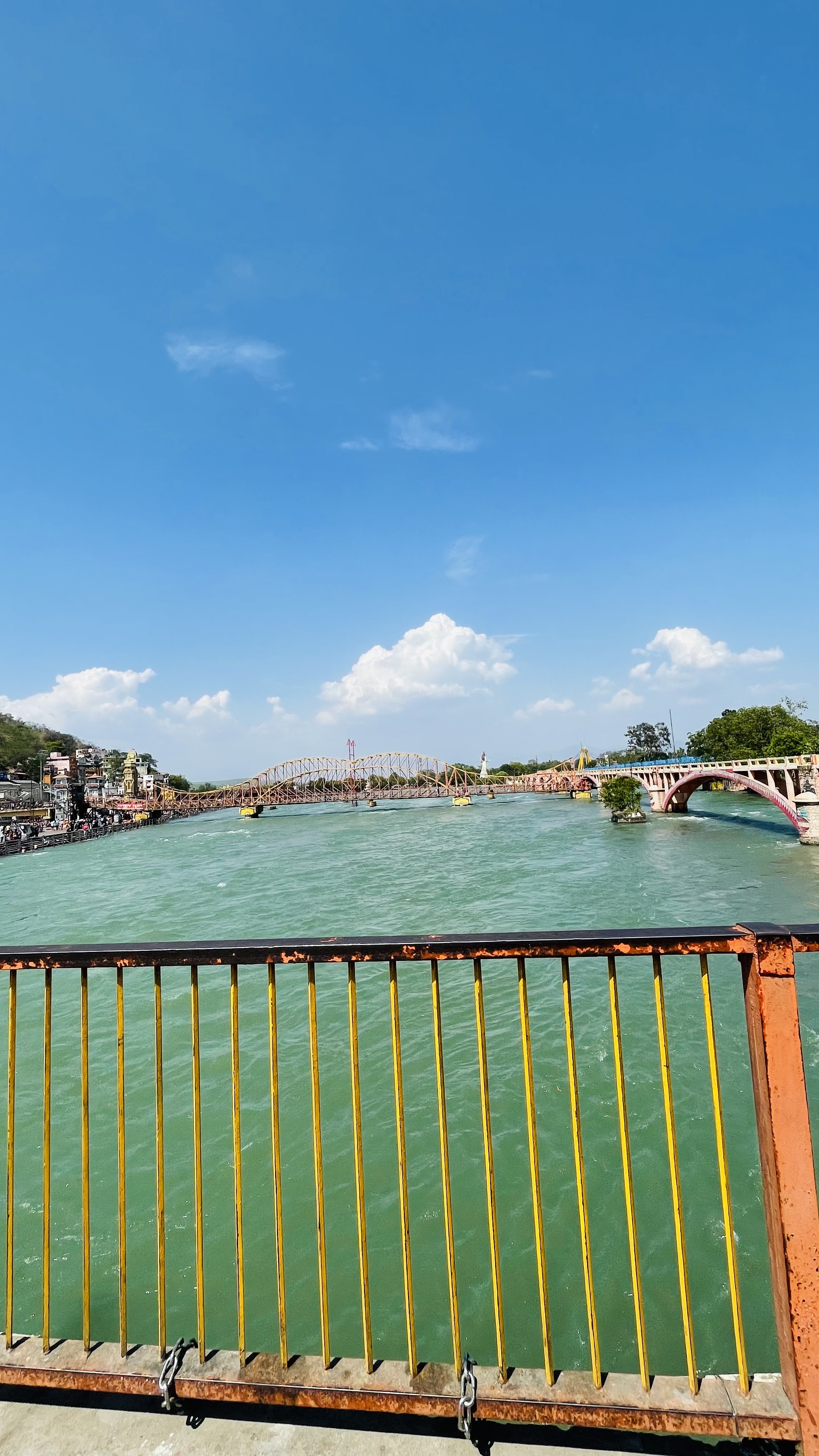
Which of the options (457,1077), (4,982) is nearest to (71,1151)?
(457,1077)

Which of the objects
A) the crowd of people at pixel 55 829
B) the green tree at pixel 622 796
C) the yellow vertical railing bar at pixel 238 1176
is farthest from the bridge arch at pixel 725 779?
the crowd of people at pixel 55 829

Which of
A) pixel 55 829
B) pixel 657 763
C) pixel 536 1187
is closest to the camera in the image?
pixel 536 1187

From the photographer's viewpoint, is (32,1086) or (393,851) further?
(393,851)

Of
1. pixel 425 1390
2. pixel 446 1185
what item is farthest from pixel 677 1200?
pixel 425 1390

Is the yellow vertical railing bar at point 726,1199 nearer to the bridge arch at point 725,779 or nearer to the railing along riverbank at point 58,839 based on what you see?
the bridge arch at point 725,779

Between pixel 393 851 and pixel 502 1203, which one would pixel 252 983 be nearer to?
pixel 502 1203

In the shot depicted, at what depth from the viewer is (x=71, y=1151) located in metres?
7.04

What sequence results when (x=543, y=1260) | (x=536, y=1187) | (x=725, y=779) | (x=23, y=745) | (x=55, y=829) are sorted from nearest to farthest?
1. (x=543, y=1260)
2. (x=536, y=1187)
3. (x=725, y=779)
4. (x=55, y=829)
5. (x=23, y=745)

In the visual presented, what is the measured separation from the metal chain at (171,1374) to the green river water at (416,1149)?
2483mm

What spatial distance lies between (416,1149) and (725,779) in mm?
53279

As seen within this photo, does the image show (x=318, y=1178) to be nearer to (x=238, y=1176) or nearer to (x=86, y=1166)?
(x=238, y=1176)

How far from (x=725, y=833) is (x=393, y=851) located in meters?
20.4

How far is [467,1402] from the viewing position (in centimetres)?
199

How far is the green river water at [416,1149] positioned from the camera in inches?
172
